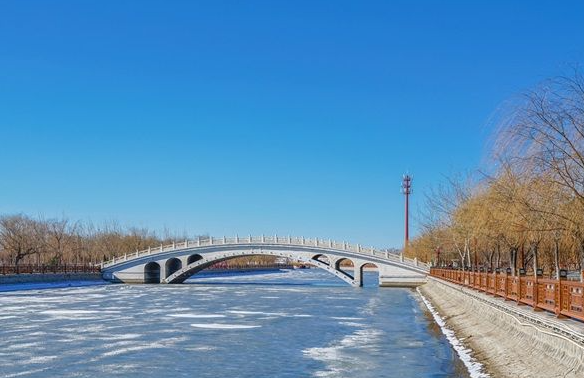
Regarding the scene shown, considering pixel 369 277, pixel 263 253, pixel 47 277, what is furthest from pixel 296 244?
pixel 369 277

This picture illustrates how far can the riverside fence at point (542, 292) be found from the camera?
12047mm

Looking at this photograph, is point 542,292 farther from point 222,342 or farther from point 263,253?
point 263,253

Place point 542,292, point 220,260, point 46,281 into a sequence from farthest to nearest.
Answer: point 220,260
point 46,281
point 542,292

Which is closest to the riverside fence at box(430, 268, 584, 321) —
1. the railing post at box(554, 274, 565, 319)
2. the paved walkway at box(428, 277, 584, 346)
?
the railing post at box(554, 274, 565, 319)

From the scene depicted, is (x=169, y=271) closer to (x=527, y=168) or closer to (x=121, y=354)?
(x=121, y=354)

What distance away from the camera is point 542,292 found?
14.7 metres

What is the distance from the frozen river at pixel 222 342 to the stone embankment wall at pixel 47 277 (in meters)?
19.1

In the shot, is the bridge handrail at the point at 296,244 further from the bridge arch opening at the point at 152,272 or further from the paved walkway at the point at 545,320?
the paved walkway at the point at 545,320

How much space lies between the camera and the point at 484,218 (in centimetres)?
2255

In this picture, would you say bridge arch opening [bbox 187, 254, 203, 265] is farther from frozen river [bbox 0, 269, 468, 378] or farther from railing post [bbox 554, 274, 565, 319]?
railing post [bbox 554, 274, 565, 319]

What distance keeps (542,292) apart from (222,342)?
933 cm

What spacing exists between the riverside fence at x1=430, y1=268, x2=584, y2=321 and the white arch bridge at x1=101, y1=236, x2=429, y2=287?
35331mm

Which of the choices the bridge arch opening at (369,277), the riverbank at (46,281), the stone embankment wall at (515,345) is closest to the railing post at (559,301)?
the stone embankment wall at (515,345)

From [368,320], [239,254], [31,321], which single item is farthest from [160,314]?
[239,254]
